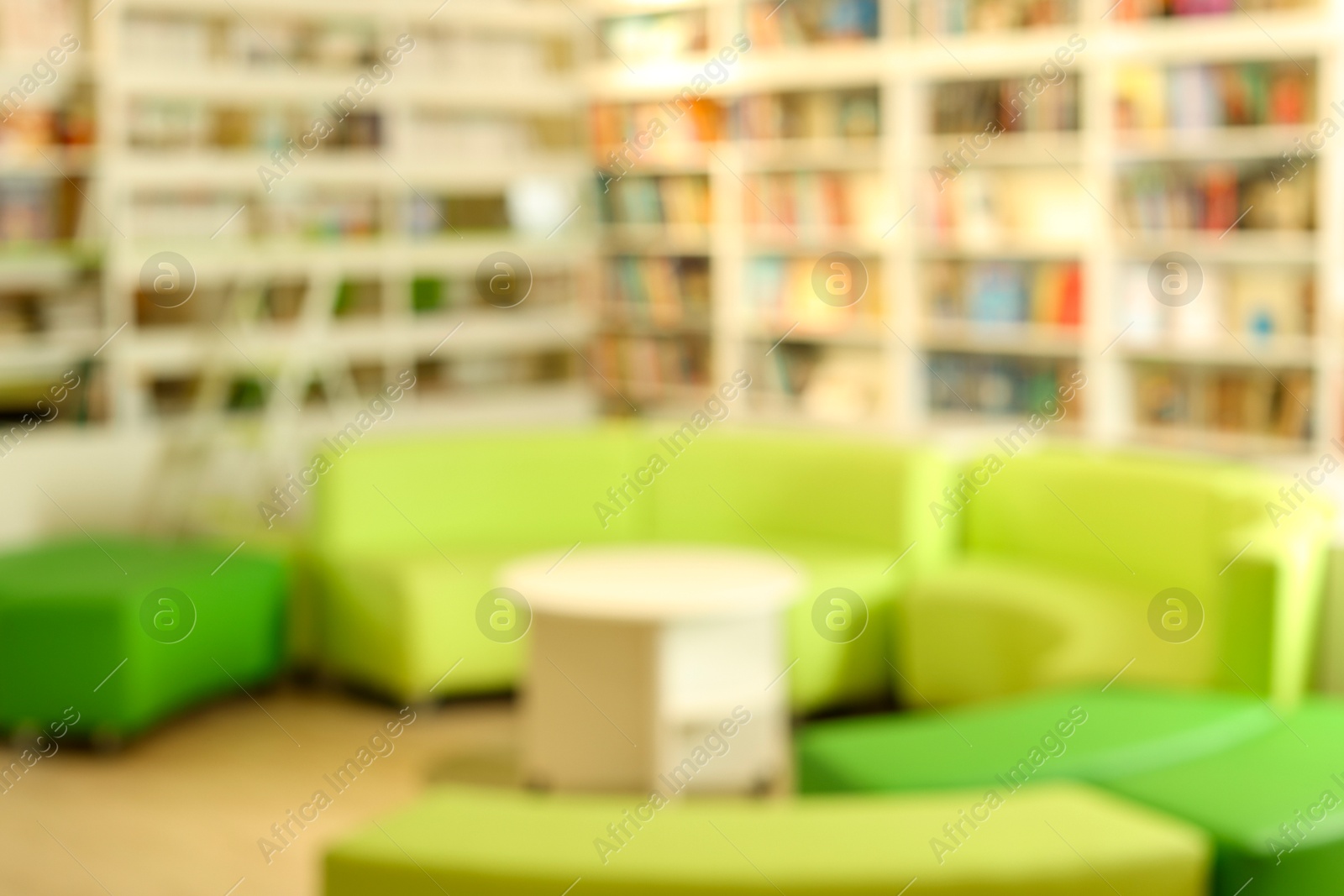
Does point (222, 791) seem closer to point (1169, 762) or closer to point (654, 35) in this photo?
point (1169, 762)

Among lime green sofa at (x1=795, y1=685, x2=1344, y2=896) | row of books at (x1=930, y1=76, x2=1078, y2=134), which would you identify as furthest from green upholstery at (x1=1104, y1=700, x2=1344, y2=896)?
row of books at (x1=930, y1=76, x2=1078, y2=134)

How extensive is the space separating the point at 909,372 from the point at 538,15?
2303mm

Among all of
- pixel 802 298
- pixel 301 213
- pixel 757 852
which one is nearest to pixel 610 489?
pixel 802 298

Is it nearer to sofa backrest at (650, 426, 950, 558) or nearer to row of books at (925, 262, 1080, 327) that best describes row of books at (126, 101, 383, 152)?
sofa backrest at (650, 426, 950, 558)

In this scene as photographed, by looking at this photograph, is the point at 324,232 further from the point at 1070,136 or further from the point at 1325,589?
the point at 1325,589

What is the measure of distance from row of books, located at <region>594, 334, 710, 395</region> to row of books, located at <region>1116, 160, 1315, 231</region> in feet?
7.05

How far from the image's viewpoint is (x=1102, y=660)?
4.00 metres

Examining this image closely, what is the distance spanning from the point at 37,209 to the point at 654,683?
3.27m

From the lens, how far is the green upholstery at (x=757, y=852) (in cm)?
200

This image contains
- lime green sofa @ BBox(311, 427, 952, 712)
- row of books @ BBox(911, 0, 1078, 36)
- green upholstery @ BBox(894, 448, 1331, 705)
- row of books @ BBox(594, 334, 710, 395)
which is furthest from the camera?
row of books @ BBox(594, 334, 710, 395)

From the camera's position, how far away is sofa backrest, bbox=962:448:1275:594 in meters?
4.30

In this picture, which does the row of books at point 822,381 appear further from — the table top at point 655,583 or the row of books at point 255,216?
the table top at point 655,583

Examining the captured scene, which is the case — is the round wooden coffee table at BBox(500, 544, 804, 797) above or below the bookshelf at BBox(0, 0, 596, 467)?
below

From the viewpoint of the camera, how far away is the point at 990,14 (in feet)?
20.0
